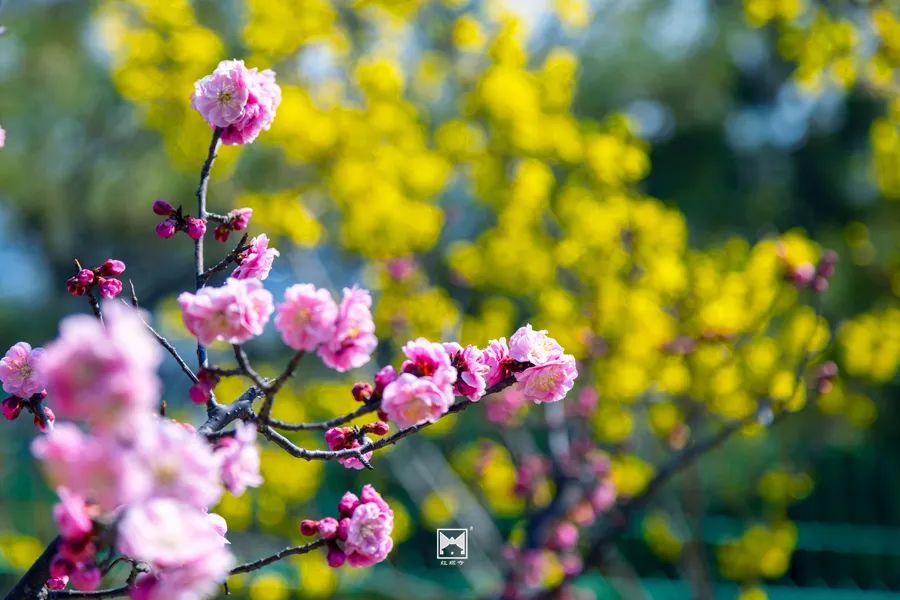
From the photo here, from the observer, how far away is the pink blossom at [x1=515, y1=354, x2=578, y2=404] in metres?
1.11

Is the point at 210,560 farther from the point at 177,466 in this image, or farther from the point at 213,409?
the point at 213,409

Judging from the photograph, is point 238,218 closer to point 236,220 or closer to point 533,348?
point 236,220

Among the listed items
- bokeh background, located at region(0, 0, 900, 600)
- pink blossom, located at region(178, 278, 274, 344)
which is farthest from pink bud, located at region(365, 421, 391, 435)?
bokeh background, located at region(0, 0, 900, 600)

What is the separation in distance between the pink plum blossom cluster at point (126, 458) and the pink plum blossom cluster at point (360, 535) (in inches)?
13.3

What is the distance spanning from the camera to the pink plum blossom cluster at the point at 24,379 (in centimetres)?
118

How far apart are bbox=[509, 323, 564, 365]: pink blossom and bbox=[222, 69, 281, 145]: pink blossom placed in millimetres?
511

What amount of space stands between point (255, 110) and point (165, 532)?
776 mm

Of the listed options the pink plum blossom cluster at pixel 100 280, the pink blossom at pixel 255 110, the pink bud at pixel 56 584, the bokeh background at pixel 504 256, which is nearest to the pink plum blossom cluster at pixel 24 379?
the pink plum blossom cluster at pixel 100 280

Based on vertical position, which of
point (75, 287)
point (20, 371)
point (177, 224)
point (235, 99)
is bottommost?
point (20, 371)

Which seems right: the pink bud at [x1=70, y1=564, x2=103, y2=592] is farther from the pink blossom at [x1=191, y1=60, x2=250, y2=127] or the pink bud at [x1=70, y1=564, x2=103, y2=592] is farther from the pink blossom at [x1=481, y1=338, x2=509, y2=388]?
the pink blossom at [x1=191, y1=60, x2=250, y2=127]

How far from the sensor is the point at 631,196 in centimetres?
380

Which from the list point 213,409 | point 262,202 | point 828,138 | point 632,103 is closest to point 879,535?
point 828,138
